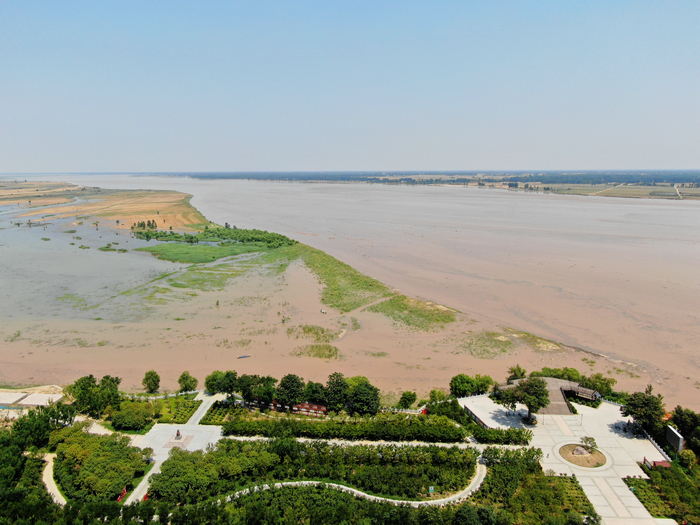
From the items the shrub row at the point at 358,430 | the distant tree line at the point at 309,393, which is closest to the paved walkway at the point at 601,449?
the shrub row at the point at 358,430

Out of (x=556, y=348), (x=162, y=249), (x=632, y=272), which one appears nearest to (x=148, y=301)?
(x=162, y=249)

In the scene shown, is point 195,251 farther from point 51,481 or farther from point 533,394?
point 533,394

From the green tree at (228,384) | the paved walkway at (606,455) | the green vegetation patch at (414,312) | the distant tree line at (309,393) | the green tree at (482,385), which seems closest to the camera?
the paved walkway at (606,455)

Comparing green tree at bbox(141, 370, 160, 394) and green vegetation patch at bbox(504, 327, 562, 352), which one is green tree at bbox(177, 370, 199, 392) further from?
green vegetation patch at bbox(504, 327, 562, 352)

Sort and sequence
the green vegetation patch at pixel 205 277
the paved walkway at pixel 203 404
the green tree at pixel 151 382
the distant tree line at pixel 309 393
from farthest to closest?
the green vegetation patch at pixel 205 277
the green tree at pixel 151 382
the distant tree line at pixel 309 393
the paved walkway at pixel 203 404

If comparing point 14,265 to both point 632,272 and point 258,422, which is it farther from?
point 632,272

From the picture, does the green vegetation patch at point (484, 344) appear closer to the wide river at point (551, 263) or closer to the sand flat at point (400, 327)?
the sand flat at point (400, 327)

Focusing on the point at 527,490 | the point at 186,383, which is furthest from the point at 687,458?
the point at 186,383
